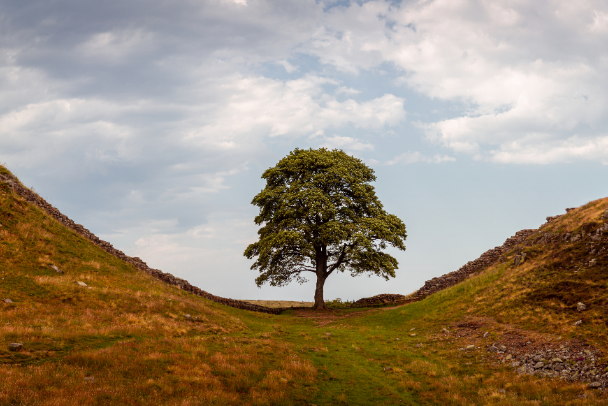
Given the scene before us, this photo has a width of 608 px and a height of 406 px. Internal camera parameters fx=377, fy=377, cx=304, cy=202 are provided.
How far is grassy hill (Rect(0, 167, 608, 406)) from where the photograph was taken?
14.0 m

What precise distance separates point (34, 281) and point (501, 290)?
110 ft

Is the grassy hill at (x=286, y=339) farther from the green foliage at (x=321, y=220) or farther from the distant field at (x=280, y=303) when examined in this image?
the distant field at (x=280, y=303)

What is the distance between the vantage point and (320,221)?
44.5 metres

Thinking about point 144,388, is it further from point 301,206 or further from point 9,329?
point 301,206

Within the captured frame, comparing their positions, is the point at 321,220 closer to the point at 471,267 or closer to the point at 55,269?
the point at 471,267

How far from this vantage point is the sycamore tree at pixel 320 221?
41531 millimetres

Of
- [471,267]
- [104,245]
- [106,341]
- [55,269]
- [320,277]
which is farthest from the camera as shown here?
[320,277]

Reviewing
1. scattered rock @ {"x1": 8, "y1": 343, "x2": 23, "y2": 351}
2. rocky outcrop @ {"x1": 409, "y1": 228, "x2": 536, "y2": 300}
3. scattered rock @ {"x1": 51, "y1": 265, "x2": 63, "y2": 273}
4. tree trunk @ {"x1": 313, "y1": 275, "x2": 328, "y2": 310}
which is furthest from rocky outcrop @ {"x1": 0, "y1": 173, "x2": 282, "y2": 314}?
scattered rock @ {"x1": 8, "y1": 343, "x2": 23, "y2": 351}

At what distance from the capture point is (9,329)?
1666cm

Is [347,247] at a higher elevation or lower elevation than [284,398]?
higher

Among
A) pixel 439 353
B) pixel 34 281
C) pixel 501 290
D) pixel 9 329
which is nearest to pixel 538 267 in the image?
pixel 501 290

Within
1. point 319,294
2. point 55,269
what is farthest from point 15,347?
point 319,294

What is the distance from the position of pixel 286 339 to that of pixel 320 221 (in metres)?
20.3

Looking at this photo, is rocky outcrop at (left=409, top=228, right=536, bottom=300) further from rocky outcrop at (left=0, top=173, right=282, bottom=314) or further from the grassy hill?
rocky outcrop at (left=0, top=173, right=282, bottom=314)
